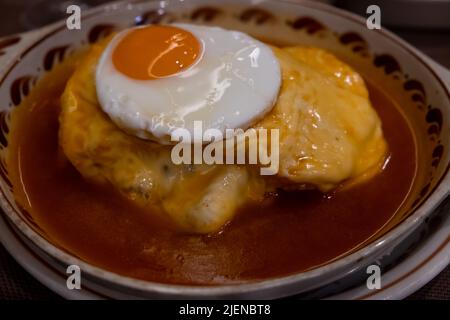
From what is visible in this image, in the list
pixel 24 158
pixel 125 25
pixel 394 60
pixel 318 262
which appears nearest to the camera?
pixel 318 262

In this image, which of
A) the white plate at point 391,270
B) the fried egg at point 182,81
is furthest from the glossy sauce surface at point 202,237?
the fried egg at point 182,81

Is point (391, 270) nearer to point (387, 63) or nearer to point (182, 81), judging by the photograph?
point (182, 81)

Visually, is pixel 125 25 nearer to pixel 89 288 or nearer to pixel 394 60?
pixel 394 60

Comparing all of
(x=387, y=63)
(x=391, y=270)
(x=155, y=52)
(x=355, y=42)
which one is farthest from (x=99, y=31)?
(x=391, y=270)

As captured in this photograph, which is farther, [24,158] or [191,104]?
[24,158]

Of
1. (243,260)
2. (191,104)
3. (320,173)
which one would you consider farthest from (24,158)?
(320,173)

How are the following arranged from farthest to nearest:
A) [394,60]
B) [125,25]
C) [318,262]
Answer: [125,25], [394,60], [318,262]

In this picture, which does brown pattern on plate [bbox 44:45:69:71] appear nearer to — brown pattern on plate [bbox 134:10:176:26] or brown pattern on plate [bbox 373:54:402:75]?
brown pattern on plate [bbox 134:10:176:26]
